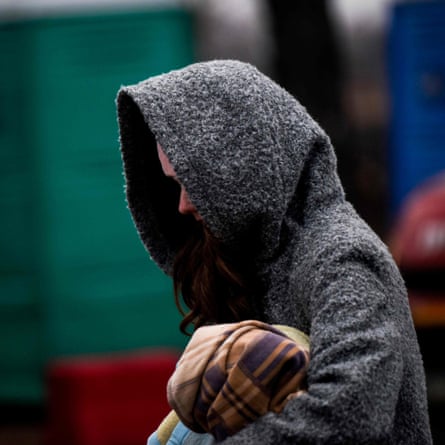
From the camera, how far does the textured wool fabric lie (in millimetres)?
2057

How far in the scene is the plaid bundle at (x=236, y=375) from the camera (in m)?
2.08

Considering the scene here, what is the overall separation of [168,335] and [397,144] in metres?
2.04

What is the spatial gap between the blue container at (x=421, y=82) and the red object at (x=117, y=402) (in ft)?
8.17

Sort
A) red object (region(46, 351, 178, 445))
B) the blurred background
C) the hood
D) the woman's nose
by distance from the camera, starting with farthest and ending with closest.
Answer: the blurred background
red object (region(46, 351, 178, 445))
the woman's nose
the hood

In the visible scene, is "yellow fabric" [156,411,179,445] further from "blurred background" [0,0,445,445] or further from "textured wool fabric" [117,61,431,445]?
"blurred background" [0,0,445,445]

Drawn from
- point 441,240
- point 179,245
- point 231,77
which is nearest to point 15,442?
point 441,240

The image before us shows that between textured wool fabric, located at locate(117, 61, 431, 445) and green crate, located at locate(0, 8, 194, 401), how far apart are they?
4488mm

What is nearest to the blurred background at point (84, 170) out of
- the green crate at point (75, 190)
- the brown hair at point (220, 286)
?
the green crate at point (75, 190)

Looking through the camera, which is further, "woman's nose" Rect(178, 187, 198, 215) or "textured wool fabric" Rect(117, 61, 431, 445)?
"woman's nose" Rect(178, 187, 198, 215)

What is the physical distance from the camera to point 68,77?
6.86 metres

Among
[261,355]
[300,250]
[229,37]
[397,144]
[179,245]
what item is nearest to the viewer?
[261,355]

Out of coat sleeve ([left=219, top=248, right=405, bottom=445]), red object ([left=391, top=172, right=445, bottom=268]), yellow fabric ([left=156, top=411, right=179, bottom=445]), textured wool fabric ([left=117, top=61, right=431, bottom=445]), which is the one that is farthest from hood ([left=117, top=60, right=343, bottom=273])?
red object ([left=391, top=172, right=445, bottom=268])

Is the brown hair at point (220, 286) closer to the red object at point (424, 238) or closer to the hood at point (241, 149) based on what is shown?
the hood at point (241, 149)

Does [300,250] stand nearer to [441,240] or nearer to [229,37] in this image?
[441,240]
